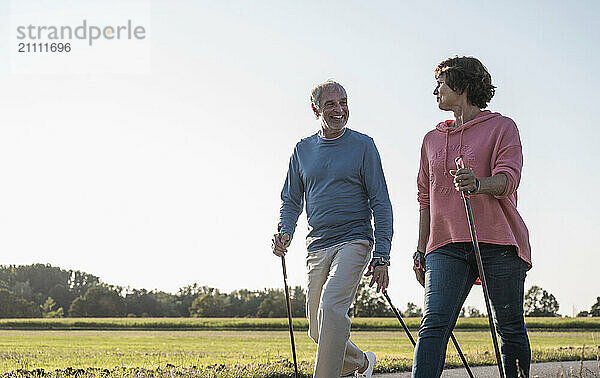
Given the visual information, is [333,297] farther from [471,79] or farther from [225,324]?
[225,324]

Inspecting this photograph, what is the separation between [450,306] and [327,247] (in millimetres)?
1341

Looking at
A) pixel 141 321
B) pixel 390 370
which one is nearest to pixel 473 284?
pixel 390 370

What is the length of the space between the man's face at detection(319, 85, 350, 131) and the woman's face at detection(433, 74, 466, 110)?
3.29 feet

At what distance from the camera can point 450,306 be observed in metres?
4.11

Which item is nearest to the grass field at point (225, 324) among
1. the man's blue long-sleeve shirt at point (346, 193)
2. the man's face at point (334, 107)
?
the man's blue long-sleeve shirt at point (346, 193)

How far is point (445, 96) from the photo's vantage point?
14.6 feet

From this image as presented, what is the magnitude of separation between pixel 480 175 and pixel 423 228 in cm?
59

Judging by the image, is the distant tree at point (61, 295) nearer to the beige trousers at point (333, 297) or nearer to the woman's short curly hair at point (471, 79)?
the beige trousers at point (333, 297)

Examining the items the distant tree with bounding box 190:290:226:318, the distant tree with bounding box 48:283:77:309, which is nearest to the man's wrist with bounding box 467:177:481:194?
the distant tree with bounding box 190:290:226:318

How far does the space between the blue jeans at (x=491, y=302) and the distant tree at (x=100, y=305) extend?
40607 millimetres

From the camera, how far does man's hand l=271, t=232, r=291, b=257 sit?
5.48 meters

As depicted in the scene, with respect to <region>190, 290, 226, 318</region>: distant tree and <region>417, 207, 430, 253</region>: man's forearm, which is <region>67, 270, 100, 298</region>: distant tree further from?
<region>417, 207, 430, 253</region>: man's forearm

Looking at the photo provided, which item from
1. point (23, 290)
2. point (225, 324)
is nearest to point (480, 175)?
point (225, 324)

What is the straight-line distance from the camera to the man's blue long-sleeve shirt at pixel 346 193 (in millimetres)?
5223
